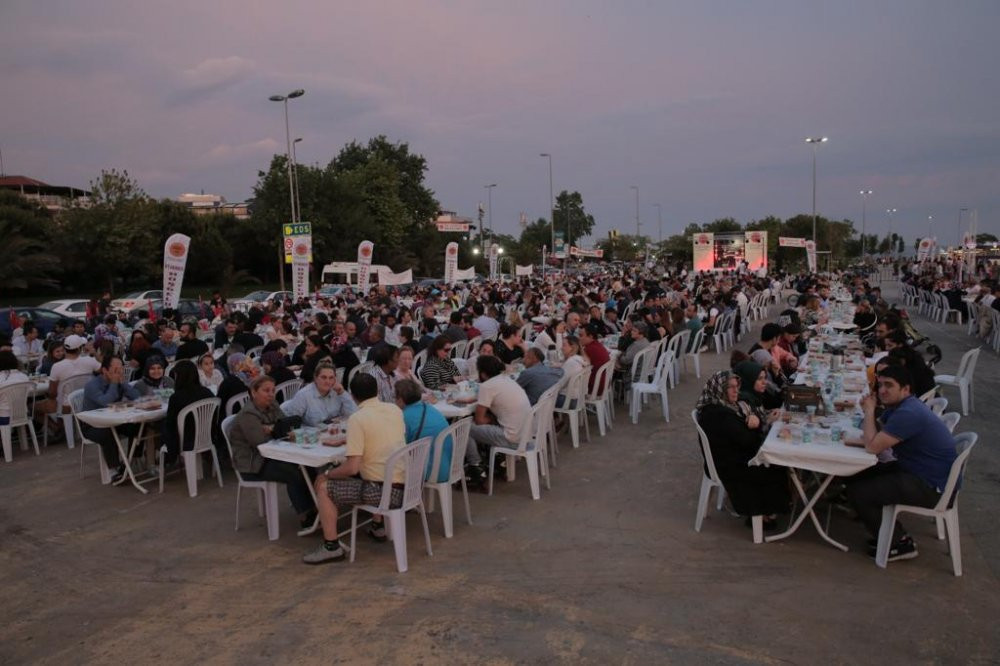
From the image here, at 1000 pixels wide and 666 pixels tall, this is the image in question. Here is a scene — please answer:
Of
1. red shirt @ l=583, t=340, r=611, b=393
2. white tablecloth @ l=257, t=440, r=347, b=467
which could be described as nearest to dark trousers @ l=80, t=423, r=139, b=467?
white tablecloth @ l=257, t=440, r=347, b=467

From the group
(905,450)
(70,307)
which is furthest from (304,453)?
(70,307)

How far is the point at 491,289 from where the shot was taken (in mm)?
22797

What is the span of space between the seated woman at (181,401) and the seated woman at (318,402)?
99 centimetres

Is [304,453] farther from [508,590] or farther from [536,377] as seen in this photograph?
[536,377]

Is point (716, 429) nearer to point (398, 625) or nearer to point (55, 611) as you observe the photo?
point (398, 625)

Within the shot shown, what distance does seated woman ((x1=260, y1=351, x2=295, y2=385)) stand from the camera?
7.86 m

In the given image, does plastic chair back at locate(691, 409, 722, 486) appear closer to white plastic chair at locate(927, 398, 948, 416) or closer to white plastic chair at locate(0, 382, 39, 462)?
white plastic chair at locate(927, 398, 948, 416)

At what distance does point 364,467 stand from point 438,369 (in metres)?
2.90

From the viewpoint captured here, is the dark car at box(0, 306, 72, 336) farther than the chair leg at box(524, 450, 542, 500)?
Yes

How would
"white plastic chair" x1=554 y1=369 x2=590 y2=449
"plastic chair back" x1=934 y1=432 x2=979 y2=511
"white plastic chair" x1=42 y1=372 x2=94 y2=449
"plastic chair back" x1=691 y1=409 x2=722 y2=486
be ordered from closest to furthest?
"plastic chair back" x1=934 y1=432 x2=979 y2=511 < "plastic chair back" x1=691 y1=409 x2=722 y2=486 < "white plastic chair" x1=554 y1=369 x2=590 y2=449 < "white plastic chair" x1=42 y1=372 x2=94 y2=449

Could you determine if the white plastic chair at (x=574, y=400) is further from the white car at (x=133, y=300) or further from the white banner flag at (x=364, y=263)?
the white car at (x=133, y=300)

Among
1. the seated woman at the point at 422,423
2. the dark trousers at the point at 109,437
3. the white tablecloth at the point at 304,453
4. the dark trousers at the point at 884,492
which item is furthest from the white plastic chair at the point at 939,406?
the dark trousers at the point at 109,437

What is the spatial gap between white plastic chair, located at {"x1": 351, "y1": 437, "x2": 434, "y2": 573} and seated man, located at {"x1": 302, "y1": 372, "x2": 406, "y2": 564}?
4cm

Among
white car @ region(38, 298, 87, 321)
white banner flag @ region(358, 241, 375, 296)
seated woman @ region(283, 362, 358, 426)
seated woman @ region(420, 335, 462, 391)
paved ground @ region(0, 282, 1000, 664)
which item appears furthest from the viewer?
white banner flag @ region(358, 241, 375, 296)
